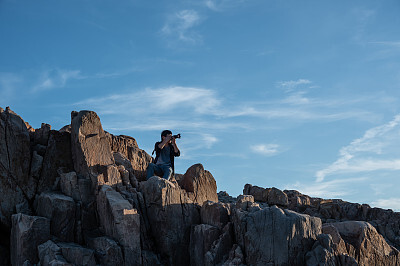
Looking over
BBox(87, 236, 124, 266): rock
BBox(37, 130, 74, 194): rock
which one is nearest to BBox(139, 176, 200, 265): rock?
BBox(87, 236, 124, 266): rock

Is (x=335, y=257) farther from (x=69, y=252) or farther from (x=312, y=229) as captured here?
(x=69, y=252)

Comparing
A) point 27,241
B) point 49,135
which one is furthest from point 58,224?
point 49,135

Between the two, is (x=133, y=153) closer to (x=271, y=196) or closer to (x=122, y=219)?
(x=122, y=219)

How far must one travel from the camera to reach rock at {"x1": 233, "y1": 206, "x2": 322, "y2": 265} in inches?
945

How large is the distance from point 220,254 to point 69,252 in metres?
8.64

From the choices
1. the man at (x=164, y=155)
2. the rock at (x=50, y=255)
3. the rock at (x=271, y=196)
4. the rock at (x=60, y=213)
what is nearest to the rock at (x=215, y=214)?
the man at (x=164, y=155)

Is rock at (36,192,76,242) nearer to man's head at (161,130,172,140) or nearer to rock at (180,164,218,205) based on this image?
man's head at (161,130,172,140)

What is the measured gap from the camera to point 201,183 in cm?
3184

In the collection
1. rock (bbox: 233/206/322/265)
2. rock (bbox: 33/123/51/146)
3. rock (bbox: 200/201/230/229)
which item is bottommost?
rock (bbox: 233/206/322/265)

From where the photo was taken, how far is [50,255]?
23.7m

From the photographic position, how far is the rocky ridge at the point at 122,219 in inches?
960

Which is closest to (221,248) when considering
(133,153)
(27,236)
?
(27,236)

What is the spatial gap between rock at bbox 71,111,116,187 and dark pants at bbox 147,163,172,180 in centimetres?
266

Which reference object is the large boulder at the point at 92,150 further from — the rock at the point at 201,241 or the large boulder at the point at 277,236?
the large boulder at the point at 277,236
